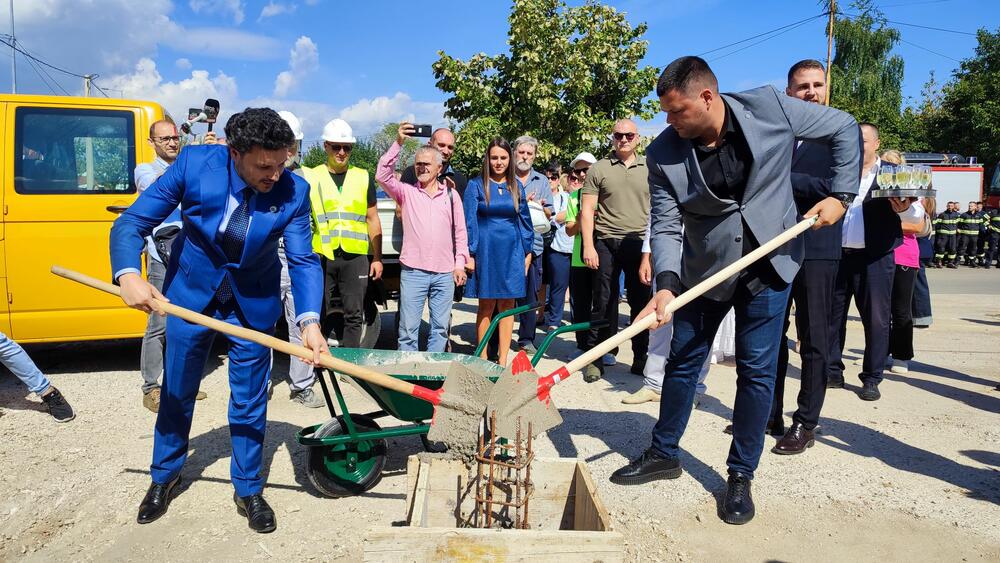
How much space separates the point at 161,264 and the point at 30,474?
156 centimetres

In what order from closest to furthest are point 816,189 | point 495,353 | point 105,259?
point 816,189
point 105,259
point 495,353

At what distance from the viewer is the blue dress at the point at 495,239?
218 inches

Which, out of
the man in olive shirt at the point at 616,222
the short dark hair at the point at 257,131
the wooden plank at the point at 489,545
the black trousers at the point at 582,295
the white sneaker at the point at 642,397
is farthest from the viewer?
the black trousers at the point at 582,295

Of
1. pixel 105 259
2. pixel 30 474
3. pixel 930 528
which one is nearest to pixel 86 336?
pixel 105 259

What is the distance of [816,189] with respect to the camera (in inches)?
147

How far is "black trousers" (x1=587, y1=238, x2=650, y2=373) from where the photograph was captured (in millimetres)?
5727

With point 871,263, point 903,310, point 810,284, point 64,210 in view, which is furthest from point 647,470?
point 64,210

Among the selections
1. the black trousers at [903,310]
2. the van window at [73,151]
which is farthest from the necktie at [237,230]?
the black trousers at [903,310]

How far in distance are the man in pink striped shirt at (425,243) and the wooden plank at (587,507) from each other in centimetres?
224

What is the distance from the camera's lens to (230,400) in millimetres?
3238

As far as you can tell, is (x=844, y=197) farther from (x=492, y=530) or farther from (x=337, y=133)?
(x=337, y=133)

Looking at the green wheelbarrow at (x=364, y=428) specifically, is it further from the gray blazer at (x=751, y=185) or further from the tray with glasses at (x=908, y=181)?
the tray with glasses at (x=908, y=181)

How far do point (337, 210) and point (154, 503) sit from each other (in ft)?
8.17

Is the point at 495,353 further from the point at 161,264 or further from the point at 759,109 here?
the point at 759,109
